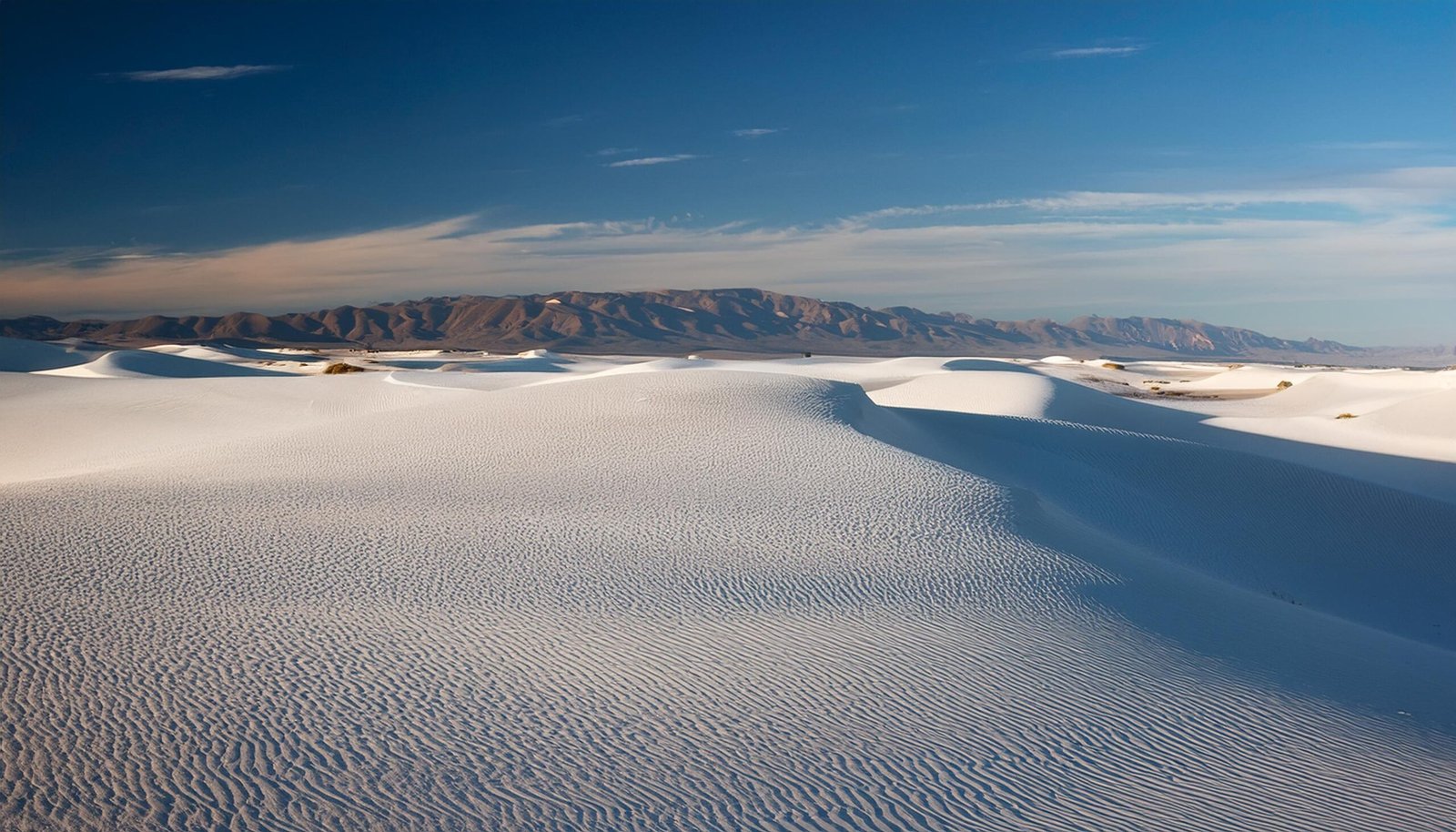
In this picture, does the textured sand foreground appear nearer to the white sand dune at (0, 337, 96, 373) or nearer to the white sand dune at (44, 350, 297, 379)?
the white sand dune at (44, 350, 297, 379)

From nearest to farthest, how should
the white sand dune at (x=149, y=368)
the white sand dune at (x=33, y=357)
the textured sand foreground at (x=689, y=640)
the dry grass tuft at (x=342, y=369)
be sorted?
the textured sand foreground at (x=689, y=640)
the white sand dune at (x=149, y=368)
the white sand dune at (x=33, y=357)
the dry grass tuft at (x=342, y=369)

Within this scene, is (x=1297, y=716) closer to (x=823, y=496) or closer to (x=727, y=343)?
(x=823, y=496)

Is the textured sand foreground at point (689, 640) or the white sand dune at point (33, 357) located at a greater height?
the white sand dune at point (33, 357)

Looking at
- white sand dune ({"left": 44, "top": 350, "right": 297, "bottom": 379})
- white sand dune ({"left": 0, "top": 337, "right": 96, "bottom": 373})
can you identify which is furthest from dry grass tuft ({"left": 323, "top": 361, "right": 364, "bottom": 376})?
white sand dune ({"left": 0, "top": 337, "right": 96, "bottom": 373})

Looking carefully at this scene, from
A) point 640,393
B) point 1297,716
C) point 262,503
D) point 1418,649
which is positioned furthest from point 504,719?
point 640,393

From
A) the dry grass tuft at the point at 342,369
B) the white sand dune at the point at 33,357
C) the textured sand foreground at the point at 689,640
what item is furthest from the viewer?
the dry grass tuft at the point at 342,369

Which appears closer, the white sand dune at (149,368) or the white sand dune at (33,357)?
the white sand dune at (149,368)

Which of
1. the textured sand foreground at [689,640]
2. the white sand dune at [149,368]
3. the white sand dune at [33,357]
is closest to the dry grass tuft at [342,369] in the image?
the white sand dune at [149,368]

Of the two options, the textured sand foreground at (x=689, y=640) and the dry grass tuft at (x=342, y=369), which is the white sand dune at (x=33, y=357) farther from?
the textured sand foreground at (x=689, y=640)
